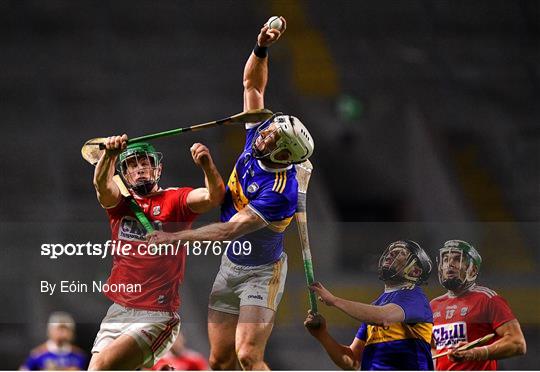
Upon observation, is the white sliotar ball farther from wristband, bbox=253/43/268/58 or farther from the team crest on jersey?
the team crest on jersey

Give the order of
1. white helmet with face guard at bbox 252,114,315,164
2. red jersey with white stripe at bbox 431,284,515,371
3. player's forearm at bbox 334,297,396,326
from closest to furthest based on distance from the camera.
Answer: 1. white helmet with face guard at bbox 252,114,315,164
2. player's forearm at bbox 334,297,396,326
3. red jersey with white stripe at bbox 431,284,515,371

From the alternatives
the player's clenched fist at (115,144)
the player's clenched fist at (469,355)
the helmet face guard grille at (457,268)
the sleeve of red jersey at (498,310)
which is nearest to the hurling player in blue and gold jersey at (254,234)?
the player's clenched fist at (115,144)

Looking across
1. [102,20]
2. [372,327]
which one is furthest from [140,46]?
[372,327]

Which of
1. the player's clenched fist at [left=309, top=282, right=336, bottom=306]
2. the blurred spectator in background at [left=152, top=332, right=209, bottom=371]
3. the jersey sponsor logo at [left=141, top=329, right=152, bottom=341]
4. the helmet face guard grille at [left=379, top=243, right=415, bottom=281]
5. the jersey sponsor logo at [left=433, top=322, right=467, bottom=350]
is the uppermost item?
the helmet face guard grille at [left=379, top=243, right=415, bottom=281]

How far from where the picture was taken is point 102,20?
500 centimetres

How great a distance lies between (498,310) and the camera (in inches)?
196

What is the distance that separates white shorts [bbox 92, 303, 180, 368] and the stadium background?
64 millimetres

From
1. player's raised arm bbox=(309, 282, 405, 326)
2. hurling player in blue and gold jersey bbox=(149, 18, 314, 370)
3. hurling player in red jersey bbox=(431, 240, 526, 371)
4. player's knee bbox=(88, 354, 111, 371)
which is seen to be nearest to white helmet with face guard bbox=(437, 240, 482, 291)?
hurling player in red jersey bbox=(431, 240, 526, 371)

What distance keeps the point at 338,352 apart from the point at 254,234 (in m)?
0.63

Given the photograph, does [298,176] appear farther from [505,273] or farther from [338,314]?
[505,273]

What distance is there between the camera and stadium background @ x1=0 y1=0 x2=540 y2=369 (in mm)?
4906

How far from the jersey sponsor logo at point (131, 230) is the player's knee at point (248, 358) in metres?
0.64

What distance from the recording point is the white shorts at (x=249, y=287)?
4871 millimetres

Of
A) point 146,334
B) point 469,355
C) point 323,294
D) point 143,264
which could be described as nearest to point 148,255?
point 143,264
